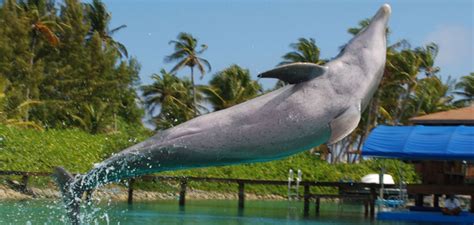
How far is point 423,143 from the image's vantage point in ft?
68.5

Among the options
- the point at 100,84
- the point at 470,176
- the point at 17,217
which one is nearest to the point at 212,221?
the point at 17,217

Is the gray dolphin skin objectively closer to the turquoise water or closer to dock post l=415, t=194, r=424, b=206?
the turquoise water

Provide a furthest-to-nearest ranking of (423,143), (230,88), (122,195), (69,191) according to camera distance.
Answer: (230,88) → (122,195) → (423,143) → (69,191)

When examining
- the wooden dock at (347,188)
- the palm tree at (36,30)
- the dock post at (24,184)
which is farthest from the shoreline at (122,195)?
the palm tree at (36,30)

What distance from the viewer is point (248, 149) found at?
21.8 feet

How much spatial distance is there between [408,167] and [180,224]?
2124 cm

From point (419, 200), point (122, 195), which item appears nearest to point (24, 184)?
point (122, 195)

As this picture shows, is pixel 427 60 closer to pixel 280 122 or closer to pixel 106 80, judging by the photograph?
pixel 106 80

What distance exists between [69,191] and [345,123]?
2.26m

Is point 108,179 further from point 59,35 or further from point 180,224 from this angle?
point 59,35

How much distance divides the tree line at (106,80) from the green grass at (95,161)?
4662 mm

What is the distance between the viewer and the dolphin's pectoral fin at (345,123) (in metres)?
6.71

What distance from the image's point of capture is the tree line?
1575 inches

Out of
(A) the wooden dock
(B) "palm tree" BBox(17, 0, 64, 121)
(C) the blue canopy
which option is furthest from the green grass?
(C) the blue canopy
